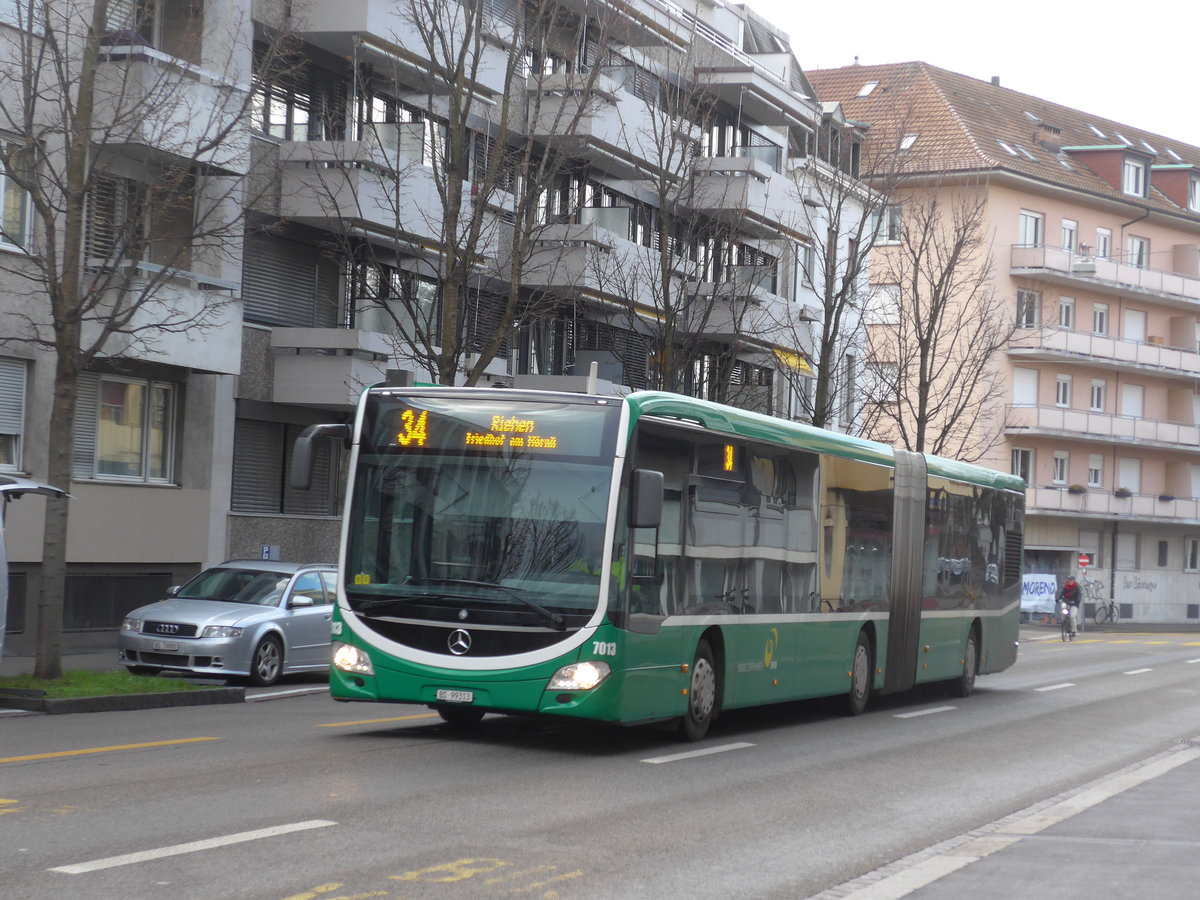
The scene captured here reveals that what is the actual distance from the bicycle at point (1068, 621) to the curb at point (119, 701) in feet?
114

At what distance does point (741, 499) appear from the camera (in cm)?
1540

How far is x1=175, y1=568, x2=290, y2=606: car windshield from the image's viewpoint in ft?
70.2

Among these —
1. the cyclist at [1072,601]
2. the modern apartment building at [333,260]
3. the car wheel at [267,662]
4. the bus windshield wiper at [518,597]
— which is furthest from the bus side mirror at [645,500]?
the cyclist at [1072,601]

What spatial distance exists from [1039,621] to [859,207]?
51.8ft

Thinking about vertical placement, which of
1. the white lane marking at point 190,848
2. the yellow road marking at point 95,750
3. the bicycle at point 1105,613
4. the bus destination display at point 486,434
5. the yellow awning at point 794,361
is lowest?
the bicycle at point 1105,613

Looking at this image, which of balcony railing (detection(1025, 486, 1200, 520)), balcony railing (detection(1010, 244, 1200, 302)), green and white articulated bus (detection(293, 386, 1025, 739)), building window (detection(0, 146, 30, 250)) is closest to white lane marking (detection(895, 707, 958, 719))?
green and white articulated bus (detection(293, 386, 1025, 739))

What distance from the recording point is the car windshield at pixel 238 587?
2139cm

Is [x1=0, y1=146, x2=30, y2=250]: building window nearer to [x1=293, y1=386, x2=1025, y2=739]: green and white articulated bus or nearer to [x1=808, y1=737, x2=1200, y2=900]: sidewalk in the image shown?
[x1=293, y1=386, x2=1025, y2=739]: green and white articulated bus

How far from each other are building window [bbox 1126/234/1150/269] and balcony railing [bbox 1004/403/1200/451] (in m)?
6.68

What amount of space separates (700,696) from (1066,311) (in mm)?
58143

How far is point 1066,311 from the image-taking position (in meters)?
69.8

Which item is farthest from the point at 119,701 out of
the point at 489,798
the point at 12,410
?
the point at 12,410

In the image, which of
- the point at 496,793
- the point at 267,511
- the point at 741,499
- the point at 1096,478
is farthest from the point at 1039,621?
the point at 496,793

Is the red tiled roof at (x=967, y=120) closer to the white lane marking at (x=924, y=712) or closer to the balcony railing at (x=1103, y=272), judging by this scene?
the balcony railing at (x=1103, y=272)
